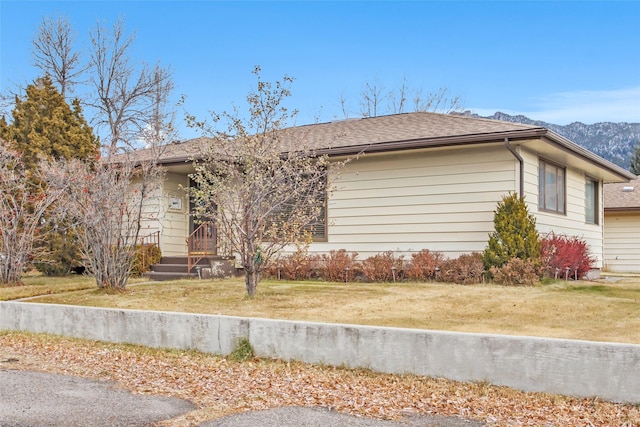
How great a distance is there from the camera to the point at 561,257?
1208 centimetres

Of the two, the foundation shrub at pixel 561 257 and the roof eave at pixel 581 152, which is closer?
the roof eave at pixel 581 152

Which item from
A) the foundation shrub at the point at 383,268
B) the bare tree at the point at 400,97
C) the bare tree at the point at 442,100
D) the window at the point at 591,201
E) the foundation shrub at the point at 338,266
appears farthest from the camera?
the bare tree at the point at 442,100

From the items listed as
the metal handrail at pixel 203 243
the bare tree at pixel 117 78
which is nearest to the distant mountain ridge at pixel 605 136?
the bare tree at pixel 117 78

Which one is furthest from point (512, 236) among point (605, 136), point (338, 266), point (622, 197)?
point (605, 136)

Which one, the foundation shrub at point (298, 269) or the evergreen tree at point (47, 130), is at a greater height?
the evergreen tree at point (47, 130)

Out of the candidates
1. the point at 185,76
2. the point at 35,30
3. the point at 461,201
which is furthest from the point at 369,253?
the point at 35,30

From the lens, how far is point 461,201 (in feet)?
39.5

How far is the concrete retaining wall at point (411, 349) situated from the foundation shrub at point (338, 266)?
→ 5613mm

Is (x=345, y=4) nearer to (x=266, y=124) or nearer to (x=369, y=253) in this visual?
(x=369, y=253)

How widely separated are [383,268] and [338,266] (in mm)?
963

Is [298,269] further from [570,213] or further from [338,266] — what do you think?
[570,213]

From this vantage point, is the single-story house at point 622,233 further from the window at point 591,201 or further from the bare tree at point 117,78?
the bare tree at point 117,78

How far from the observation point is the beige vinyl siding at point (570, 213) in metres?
12.2

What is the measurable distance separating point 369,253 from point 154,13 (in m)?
14.6
